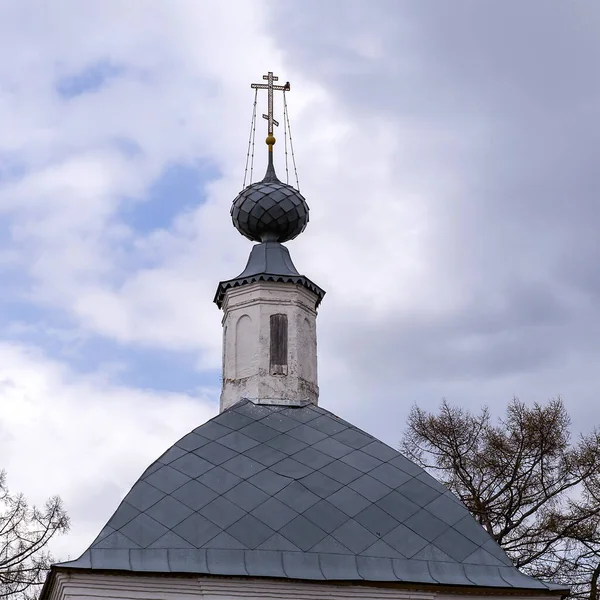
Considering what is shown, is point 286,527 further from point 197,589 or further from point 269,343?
point 269,343

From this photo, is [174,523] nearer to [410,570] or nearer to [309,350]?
[410,570]

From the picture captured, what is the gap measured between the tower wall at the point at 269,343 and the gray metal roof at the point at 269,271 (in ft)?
0.22

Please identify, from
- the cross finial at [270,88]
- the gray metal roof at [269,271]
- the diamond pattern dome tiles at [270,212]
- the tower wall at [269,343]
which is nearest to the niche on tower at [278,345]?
the tower wall at [269,343]

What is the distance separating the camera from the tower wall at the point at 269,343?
1228 centimetres

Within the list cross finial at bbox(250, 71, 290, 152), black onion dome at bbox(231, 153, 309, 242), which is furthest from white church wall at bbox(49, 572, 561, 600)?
cross finial at bbox(250, 71, 290, 152)

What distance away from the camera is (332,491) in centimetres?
1000

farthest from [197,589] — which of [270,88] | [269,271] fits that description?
[270,88]

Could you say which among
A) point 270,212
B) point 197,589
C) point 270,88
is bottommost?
→ point 197,589

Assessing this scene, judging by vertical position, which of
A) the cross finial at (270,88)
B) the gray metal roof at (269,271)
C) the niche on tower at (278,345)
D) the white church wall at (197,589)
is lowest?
the white church wall at (197,589)

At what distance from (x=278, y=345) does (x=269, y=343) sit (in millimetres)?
109

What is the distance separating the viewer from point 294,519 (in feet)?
31.5

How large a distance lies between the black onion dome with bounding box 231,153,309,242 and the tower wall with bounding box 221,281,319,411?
0.93 meters

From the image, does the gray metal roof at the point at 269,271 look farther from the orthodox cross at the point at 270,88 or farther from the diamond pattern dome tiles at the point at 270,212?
the orthodox cross at the point at 270,88

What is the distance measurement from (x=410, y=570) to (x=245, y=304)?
4.59 meters
